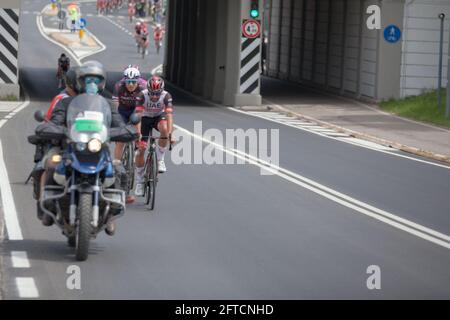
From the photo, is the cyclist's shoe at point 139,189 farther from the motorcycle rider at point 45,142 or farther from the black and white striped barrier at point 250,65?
the black and white striped barrier at point 250,65

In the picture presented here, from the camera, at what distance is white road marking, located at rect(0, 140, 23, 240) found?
1330cm

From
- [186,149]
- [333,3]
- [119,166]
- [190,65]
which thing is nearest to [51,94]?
[190,65]

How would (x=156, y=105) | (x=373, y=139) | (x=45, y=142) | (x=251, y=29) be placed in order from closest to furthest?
1. (x=45, y=142)
2. (x=156, y=105)
3. (x=373, y=139)
4. (x=251, y=29)

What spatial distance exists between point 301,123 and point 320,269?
70.0ft

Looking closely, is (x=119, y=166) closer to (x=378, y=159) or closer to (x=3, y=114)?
(x=378, y=159)

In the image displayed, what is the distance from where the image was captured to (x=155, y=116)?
55.6 ft

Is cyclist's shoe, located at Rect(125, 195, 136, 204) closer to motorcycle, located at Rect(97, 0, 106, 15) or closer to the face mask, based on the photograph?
the face mask

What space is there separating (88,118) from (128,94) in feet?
16.4

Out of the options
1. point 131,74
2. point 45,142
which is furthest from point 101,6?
→ point 45,142

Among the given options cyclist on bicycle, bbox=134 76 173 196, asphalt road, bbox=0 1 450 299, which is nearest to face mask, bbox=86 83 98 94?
asphalt road, bbox=0 1 450 299

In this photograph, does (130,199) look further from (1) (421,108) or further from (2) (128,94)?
(1) (421,108)

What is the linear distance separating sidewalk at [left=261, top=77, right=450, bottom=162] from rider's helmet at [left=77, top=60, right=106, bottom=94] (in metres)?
12.8

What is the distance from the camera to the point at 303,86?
157 feet

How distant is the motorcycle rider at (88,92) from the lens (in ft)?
40.1
